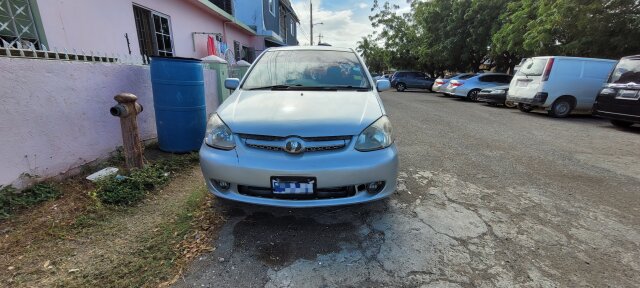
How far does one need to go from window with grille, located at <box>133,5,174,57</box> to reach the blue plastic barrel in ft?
11.6

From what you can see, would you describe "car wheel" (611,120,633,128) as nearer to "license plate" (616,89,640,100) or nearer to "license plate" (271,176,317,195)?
"license plate" (616,89,640,100)

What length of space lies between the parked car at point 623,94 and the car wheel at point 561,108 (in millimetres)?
1625

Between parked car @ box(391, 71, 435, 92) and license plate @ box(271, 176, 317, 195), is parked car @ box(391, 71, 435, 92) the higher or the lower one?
the lower one

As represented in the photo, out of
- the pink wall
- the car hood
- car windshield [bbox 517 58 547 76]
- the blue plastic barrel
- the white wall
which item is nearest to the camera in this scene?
the car hood

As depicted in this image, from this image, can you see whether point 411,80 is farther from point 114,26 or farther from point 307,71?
point 307,71

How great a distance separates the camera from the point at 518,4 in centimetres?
1376

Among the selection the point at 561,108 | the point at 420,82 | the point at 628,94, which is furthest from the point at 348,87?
the point at 420,82

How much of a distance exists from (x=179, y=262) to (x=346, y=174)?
4.42ft

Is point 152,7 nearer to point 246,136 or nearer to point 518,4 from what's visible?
point 246,136

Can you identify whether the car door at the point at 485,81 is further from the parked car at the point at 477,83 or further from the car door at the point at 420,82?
the car door at the point at 420,82

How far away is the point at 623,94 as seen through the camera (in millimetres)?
6590

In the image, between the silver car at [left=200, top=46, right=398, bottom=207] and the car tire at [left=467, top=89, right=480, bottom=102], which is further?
the car tire at [left=467, top=89, right=480, bottom=102]

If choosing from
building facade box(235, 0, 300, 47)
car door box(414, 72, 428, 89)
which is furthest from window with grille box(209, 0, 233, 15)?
car door box(414, 72, 428, 89)

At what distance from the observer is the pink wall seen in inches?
178
